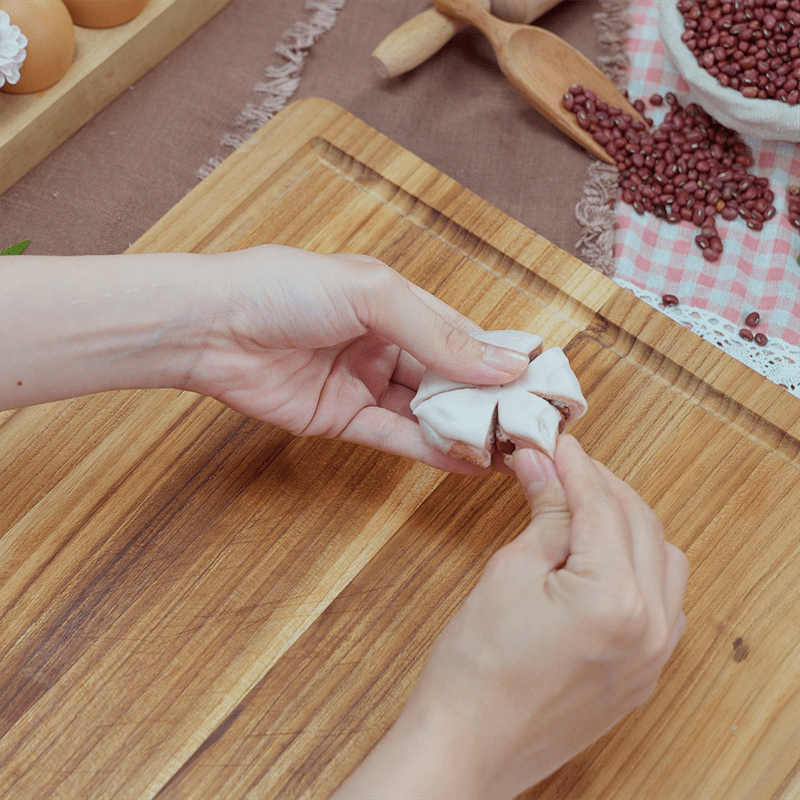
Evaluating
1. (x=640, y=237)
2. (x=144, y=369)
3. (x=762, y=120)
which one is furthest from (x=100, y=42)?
(x=762, y=120)

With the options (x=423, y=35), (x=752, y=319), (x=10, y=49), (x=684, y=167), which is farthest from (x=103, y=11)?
(x=752, y=319)

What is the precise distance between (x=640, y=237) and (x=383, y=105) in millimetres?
705

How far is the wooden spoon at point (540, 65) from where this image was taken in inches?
74.0

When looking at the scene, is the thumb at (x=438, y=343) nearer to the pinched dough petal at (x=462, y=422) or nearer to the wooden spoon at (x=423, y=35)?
the pinched dough petal at (x=462, y=422)

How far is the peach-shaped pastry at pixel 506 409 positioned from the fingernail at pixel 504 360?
22mm

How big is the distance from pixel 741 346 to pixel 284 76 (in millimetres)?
1248

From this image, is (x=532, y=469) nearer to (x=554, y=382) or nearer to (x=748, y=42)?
(x=554, y=382)

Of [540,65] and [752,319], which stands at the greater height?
[540,65]

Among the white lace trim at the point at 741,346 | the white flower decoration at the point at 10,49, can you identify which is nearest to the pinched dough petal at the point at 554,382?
the white lace trim at the point at 741,346

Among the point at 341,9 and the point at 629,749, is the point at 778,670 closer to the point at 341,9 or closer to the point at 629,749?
the point at 629,749

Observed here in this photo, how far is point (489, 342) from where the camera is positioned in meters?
1.26

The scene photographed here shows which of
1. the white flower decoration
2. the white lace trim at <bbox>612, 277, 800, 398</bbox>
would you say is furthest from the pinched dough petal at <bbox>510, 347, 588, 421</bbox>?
the white flower decoration

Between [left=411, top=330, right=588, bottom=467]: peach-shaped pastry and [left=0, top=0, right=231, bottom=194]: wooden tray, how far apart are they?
1167 mm

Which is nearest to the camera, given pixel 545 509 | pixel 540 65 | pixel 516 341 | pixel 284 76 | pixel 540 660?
pixel 540 660
